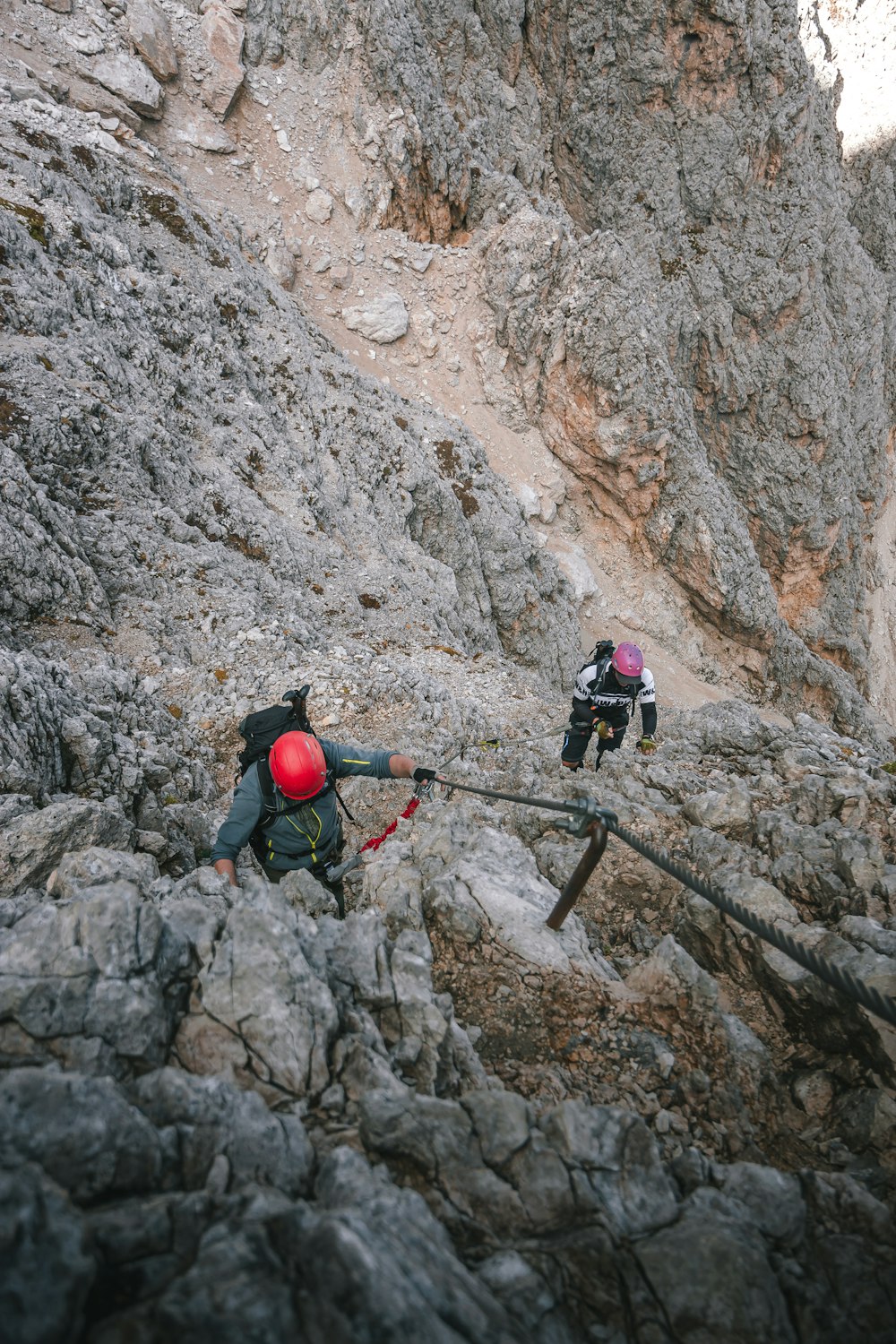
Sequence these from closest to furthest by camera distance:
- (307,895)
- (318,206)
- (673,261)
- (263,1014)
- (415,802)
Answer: (263,1014) < (307,895) < (415,802) < (318,206) < (673,261)

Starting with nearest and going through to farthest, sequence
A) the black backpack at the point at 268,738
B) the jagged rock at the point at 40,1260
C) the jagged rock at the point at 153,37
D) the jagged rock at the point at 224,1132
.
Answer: the jagged rock at the point at 40,1260 → the jagged rock at the point at 224,1132 → the black backpack at the point at 268,738 → the jagged rock at the point at 153,37

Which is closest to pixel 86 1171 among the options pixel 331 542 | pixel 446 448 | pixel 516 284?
pixel 331 542

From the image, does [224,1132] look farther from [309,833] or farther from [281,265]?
[281,265]

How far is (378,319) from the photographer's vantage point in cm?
3067

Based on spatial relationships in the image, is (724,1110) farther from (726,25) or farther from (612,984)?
(726,25)

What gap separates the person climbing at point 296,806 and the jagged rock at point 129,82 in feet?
111

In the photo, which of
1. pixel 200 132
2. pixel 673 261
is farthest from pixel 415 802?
pixel 673 261

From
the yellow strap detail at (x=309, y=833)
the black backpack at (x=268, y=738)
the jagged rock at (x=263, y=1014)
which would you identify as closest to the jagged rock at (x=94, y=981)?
the jagged rock at (x=263, y=1014)

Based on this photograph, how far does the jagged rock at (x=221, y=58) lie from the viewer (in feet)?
94.6

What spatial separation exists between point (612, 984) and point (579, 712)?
20.4 ft

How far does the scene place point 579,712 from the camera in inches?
428

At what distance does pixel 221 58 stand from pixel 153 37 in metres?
3.25

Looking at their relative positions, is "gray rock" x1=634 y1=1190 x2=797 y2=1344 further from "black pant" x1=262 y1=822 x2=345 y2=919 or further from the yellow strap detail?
the yellow strap detail

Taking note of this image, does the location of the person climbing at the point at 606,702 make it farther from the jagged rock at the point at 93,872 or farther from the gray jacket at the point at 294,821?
the jagged rock at the point at 93,872
